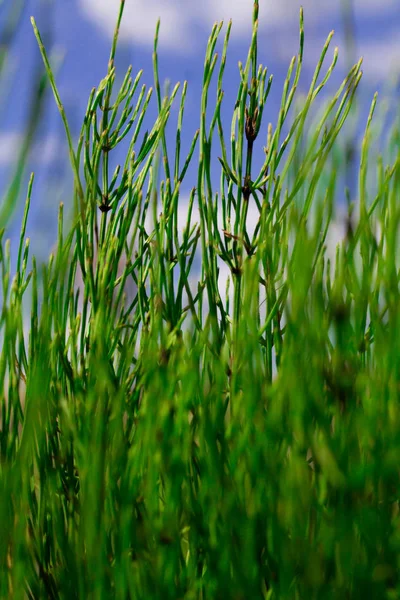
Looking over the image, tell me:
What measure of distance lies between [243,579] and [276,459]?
185 mm

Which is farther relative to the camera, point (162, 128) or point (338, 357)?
point (162, 128)

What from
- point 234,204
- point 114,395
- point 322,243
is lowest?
point 114,395

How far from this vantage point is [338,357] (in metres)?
1.05

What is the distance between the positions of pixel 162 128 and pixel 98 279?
1.22 feet

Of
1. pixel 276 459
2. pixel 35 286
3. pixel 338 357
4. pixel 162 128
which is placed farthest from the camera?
pixel 162 128

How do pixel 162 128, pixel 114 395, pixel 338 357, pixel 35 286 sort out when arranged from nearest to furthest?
pixel 338 357
pixel 114 395
pixel 35 286
pixel 162 128

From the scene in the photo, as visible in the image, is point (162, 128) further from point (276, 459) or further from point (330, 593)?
point (330, 593)

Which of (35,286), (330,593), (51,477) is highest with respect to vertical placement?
(35,286)

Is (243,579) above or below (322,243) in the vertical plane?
below

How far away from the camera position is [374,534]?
113 centimetres

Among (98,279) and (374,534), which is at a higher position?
(98,279)

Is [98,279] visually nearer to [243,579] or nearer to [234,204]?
[234,204]

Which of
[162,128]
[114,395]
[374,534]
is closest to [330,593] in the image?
[374,534]

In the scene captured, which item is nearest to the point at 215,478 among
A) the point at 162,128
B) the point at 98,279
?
the point at 98,279
